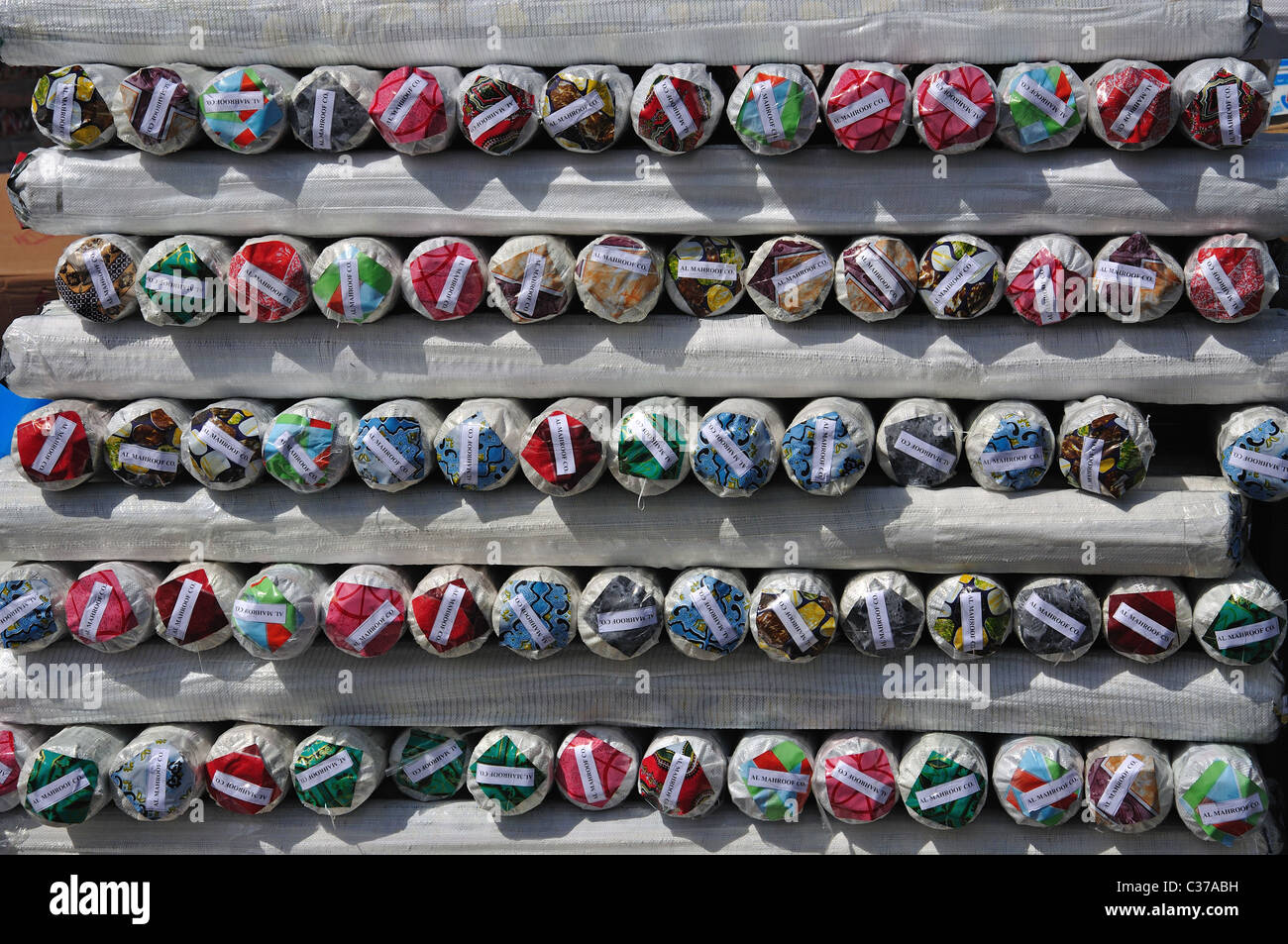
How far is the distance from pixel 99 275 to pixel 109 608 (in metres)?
0.72

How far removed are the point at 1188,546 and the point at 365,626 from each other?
5.70ft

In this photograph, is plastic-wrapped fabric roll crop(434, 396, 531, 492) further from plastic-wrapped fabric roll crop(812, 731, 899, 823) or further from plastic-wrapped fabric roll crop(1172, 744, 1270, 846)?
plastic-wrapped fabric roll crop(1172, 744, 1270, 846)

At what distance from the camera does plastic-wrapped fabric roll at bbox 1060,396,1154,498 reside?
2025 mm

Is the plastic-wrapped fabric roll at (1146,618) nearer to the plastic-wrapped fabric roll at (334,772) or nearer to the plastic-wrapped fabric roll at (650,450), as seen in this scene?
the plastic-wrapped fabric roll at (650,450)

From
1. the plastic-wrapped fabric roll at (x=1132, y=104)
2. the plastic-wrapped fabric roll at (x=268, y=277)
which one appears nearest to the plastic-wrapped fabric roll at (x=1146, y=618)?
the plastic-wrapped fabric roll at (x=1132, y=104)

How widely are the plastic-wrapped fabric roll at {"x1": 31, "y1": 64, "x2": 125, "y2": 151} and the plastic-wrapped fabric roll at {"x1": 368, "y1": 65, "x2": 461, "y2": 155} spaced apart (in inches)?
22.4

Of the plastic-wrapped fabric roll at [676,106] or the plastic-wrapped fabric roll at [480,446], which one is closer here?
the plastic-wrapped fabric roll at [676,106]

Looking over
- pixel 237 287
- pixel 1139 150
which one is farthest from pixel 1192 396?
pixel 237 287

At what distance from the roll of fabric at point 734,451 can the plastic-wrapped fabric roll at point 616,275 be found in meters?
0.29

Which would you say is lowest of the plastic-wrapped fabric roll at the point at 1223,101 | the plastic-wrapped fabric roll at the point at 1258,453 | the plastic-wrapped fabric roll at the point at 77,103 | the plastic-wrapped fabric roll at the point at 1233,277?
the plastic-wrapped fabric roll at the point at 1258,453

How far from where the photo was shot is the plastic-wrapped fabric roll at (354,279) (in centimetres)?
208

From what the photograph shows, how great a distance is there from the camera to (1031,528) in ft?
6.86

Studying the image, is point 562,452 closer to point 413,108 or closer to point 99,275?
point 413,108

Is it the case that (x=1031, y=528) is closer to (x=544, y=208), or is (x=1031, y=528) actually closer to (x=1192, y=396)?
(x=1192, y=396)
